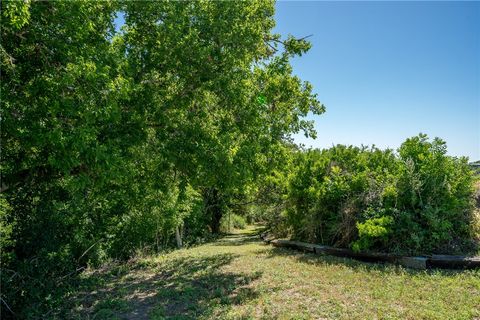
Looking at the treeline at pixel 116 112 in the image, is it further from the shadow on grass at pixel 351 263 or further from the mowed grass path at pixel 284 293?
the shadow on grass at pixel 351 263

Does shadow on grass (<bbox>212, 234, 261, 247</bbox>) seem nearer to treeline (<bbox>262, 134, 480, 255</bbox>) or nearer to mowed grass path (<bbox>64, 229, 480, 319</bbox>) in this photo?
treeline (<bbox>262, 134, 480, 255</bbox>)

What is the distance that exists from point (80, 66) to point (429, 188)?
8.69 metres

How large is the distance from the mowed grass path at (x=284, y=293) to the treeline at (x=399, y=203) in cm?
100

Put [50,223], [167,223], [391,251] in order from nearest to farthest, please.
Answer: [50,223] → [391,251] → [167,223]

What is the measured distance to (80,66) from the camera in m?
5.43

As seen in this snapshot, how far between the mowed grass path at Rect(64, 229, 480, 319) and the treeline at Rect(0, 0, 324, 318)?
1.47m

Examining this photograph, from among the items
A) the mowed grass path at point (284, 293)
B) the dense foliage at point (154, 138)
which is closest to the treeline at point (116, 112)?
the dense foliage at point (154, 138)

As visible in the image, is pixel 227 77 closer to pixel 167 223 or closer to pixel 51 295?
pixel 51 295

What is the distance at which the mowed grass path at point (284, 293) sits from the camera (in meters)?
5.52

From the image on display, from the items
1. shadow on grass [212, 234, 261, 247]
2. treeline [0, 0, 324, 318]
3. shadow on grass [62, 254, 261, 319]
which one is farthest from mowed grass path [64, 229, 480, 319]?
shadow on grass [212, 234, 261, 247]

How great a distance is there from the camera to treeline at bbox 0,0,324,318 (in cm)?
561

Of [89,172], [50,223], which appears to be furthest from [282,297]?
[50,223]

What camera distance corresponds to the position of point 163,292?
7.41 metres

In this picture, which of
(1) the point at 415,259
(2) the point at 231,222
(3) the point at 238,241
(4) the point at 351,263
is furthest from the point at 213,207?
(1) the point at 415,259
